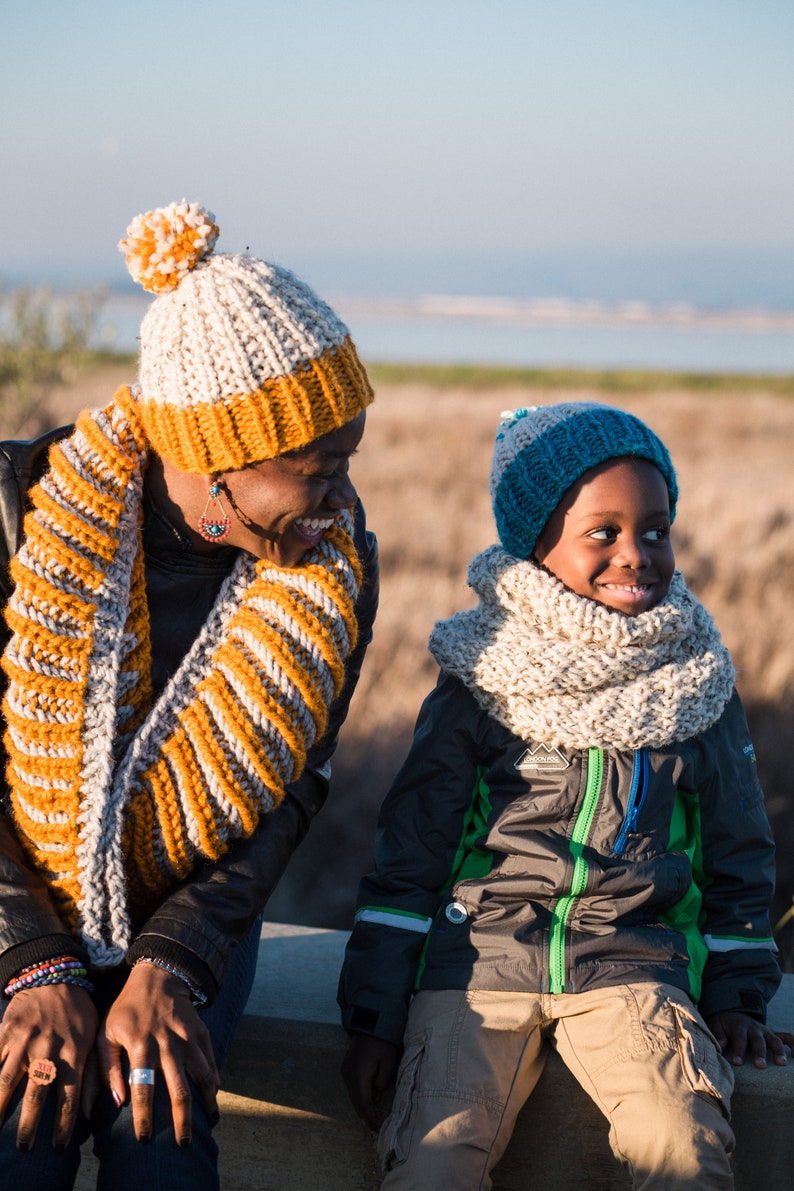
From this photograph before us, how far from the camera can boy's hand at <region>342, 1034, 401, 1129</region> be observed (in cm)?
242

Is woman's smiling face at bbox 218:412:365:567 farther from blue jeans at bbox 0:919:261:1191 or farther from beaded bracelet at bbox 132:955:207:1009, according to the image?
blue jeans at bbox 0:919:261:1191

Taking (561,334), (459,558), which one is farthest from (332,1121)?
(561,334)

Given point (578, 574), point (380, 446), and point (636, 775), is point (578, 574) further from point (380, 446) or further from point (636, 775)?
point (380, 446)

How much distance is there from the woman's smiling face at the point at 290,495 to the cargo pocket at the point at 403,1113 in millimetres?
1020

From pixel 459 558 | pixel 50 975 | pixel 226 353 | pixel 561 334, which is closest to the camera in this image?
pixel 50 975

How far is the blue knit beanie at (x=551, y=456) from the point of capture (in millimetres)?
2600

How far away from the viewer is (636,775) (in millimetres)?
2471

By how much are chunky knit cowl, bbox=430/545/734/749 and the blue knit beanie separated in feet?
0.43

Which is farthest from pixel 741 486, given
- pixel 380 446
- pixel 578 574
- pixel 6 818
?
pixel 6 818

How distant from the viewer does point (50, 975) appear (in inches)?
82.8

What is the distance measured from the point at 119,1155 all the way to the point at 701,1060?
1.07 m

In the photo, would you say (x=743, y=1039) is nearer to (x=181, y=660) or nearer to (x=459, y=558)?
(x=181, y=660)

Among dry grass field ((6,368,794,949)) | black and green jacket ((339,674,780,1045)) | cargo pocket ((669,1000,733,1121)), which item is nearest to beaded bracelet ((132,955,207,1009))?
black and green jacket ((339,674,780,1045))

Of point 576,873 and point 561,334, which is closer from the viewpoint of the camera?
point 576,873
